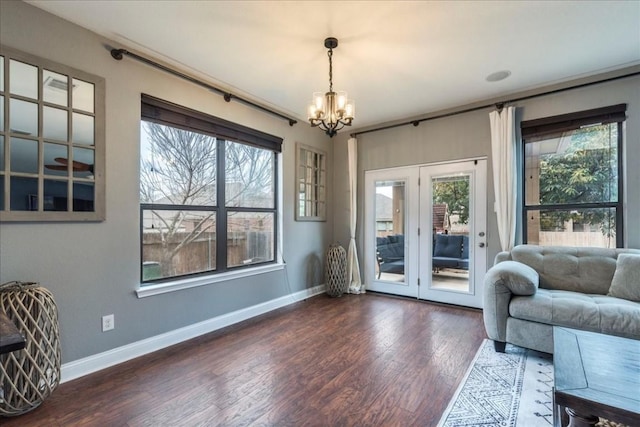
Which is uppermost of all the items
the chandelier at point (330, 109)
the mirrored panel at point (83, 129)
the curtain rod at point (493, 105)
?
the curtain rod at point (493, 105)

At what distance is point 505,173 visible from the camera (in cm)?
353

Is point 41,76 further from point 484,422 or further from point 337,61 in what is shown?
point 484,422

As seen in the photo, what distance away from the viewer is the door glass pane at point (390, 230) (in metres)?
4.57

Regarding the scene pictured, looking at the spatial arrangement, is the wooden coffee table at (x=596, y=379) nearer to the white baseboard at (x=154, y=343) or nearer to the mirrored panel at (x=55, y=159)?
the white baseboard at (x=154, y=343)

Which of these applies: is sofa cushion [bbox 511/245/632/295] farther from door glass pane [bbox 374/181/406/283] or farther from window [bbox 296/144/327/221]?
window [bbox 296/144/327/221]

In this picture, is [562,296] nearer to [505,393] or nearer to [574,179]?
[505,393]

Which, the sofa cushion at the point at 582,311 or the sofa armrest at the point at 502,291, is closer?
the sofa cushion at the point at 582,311

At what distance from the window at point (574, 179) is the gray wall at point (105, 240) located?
3.72 m

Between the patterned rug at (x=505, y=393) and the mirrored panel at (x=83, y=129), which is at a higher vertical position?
the mirrored panel at (x=83, y=129)

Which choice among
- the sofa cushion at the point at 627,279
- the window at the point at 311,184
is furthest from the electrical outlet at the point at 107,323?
the sofa cushion at the point at 627,279

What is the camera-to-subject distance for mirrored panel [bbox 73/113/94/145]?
2.31m

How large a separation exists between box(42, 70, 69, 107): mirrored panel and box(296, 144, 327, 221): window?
269cm

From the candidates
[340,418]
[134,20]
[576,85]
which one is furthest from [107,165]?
[576,85]

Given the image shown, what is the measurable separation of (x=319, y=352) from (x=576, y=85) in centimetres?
390
